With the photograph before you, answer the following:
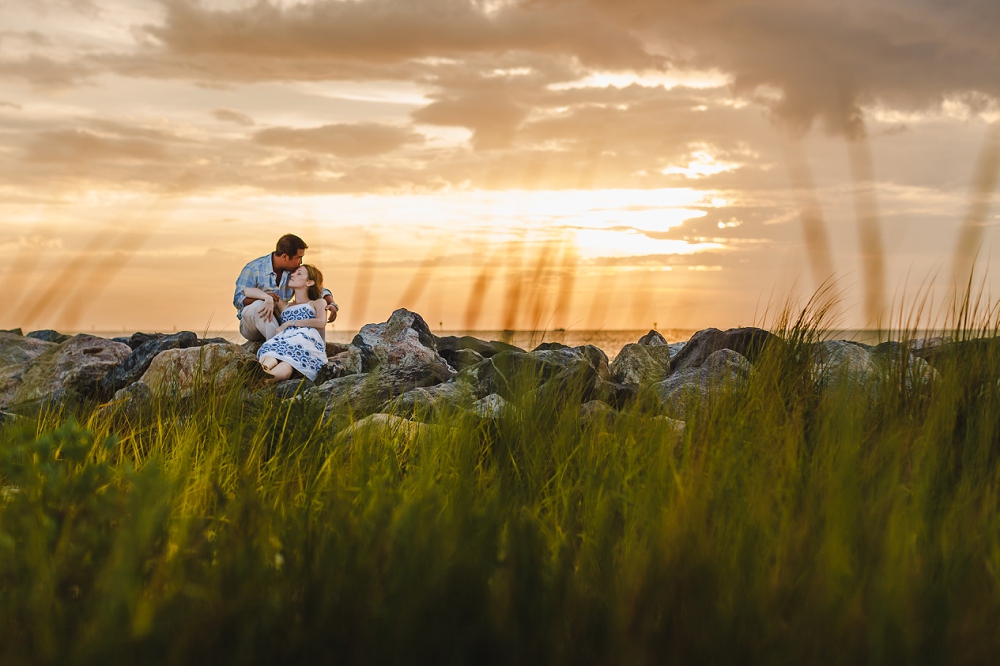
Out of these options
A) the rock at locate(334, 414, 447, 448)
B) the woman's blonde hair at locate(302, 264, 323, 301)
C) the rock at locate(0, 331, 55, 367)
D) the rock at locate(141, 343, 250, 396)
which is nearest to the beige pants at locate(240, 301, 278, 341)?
the woman's blonde hair at locate(302, 264, 323, 301)

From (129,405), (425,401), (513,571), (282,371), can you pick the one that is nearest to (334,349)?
(282,371)

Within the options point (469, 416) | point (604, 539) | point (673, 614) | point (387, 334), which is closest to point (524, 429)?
point (469, 416)

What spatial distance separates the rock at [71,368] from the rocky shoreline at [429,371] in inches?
0.6

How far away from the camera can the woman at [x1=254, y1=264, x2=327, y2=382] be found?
26.0 ft

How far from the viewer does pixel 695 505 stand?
7.59ft

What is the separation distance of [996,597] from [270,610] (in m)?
1.92

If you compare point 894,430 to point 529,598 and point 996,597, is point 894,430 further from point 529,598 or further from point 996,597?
point 529,598

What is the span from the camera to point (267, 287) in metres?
8.99

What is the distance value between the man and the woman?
0.36 ft

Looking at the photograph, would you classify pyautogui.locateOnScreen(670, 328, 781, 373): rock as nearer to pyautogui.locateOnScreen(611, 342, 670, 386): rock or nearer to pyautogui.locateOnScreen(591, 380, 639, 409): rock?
pyautogui.locateOnScreen(611, 342, 670, 386): rock

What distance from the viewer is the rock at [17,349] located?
10.5m

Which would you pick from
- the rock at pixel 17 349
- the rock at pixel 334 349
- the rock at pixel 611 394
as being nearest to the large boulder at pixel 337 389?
the rock at pixel 611 394

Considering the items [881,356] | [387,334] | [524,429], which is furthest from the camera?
[387,334]

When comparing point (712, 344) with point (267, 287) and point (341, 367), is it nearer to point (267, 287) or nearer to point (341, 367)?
point (341, 367)
